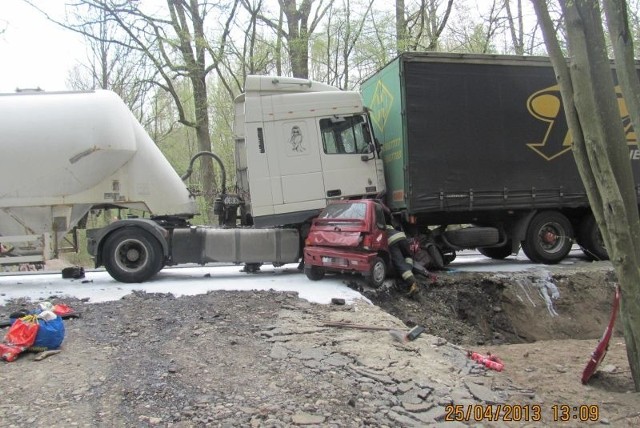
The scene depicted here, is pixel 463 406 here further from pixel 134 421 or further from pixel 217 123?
pixel 217 123

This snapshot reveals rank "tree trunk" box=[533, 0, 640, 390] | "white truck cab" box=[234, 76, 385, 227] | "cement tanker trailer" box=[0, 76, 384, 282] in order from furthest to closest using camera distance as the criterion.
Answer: "white truck cab" box=[234, 76, 385, 227]
"cement tanker trailer" box=[0, 76, 384, 282]
"tree trunk" box=[533, 0, 640, 390]

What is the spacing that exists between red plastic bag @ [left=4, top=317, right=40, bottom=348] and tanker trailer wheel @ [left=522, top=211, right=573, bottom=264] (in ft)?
28.8

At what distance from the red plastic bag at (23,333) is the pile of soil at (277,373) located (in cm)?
14

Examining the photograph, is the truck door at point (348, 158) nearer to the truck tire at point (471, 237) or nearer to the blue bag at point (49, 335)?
A: the truck tire at point (471, 237)

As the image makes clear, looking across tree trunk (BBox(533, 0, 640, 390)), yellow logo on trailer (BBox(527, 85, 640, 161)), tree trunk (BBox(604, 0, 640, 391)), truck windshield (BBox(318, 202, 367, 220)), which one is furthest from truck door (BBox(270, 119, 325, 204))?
tree trunk (BBox(604, 0, 640, 391))

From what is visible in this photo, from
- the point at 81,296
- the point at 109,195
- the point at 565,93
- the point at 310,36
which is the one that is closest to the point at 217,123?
the point at 310,36

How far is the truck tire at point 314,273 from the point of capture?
28.8 feet

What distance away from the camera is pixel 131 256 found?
29.6ft

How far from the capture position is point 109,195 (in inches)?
352

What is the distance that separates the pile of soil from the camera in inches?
149

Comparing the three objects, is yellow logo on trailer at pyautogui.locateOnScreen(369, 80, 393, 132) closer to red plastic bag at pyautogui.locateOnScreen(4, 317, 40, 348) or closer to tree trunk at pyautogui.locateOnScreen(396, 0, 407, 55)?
red plastic bag at pyautogui.locateOnScreen(4, 317, 40, 348)

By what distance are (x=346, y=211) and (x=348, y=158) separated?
137cm

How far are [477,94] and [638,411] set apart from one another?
6663 mm
